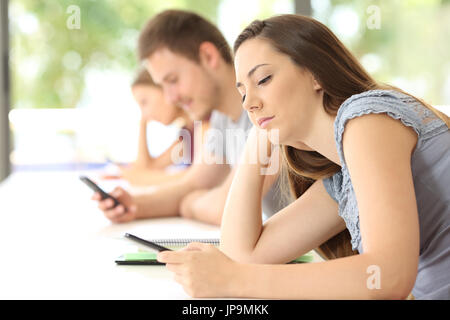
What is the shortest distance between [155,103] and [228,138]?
759 millimetres

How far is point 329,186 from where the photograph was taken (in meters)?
0.99

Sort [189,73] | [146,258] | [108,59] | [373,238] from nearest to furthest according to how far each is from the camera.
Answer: [373,238] < [146,258] < [189,73] < [108,59]

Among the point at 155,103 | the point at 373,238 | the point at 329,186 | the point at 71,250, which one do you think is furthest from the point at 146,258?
the point at 155,103

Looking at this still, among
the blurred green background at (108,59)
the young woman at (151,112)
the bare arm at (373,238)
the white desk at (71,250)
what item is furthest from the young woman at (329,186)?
the blurred green background at (108,59)

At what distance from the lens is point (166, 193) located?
165cm

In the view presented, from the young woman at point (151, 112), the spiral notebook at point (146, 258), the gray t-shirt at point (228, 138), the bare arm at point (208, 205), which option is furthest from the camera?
the young woman at point (151, 112)

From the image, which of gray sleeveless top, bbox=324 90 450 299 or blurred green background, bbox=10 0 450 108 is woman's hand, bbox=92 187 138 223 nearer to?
gray sleeveless top, bbox=324 90 450 299

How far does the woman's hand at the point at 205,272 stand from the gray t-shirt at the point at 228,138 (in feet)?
2.08

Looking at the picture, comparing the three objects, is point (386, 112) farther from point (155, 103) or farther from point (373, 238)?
point (155, 103)

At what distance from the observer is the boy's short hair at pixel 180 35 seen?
1621 millimetres

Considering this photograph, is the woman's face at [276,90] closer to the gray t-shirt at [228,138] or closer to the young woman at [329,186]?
the young woman at [329,186]

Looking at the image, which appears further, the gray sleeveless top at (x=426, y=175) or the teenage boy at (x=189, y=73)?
the teenage boy at (x=189, y=73)

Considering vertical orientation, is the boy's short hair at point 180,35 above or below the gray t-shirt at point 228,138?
above

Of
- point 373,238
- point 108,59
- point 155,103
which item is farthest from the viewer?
point 108,59
